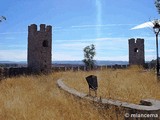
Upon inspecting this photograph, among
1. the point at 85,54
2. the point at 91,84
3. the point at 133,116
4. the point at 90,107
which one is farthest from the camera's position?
the point at 85,54

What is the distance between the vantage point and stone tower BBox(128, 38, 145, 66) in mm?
40281

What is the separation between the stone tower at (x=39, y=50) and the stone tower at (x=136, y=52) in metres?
12.2

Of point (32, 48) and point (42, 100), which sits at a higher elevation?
point (32, 48)

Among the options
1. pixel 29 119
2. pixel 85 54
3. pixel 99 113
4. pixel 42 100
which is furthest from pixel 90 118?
pixel 85 54

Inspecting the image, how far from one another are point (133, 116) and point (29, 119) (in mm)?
2475

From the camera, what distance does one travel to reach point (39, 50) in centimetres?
3425

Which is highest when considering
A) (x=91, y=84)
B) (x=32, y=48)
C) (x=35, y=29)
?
(x=35, y=29)

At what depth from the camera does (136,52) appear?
40.5m

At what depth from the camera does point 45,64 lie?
1359 inches

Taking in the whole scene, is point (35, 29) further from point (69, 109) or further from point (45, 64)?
point (69, 109)

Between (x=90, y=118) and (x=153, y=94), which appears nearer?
(x=90, y=118)

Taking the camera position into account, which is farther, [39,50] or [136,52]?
[136,52]

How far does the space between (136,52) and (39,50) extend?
14.4 meters

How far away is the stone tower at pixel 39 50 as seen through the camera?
3412cm
